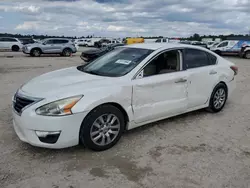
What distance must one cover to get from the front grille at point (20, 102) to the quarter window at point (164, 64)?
5.78 feet

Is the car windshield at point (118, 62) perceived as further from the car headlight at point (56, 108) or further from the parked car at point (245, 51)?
the parked car at point (245, 51)

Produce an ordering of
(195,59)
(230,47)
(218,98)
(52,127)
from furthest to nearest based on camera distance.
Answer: (230,47)
(218,98)
(195,59)
(52,127)

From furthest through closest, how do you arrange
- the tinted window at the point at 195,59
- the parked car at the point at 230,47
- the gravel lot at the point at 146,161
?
the parked car at the point at 230,47 → the tinted window at the point at 195,59 → the gravel lot at the point at 146,161

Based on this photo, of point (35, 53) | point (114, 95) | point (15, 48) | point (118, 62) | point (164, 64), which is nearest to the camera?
point (114, 95)

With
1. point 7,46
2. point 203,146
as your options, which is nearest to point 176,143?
point 203,146

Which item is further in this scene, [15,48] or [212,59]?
[15,48]

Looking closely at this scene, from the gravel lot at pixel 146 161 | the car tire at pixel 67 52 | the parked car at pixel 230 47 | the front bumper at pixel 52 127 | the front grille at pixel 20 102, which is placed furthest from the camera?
the parked car at pixel 230 47

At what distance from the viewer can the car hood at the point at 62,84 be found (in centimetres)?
346

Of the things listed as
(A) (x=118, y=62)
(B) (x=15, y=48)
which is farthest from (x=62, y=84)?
(B) (x=15, y=48)

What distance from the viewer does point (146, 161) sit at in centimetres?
343

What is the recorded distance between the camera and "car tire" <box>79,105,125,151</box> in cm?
344

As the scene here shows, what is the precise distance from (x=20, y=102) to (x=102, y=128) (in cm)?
117

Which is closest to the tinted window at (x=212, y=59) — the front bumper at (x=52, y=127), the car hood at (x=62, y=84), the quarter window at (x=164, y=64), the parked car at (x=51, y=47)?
the quarter window at (x=164, y=64)

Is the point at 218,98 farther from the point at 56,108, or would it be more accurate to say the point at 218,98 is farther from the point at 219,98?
the point at 56,108
